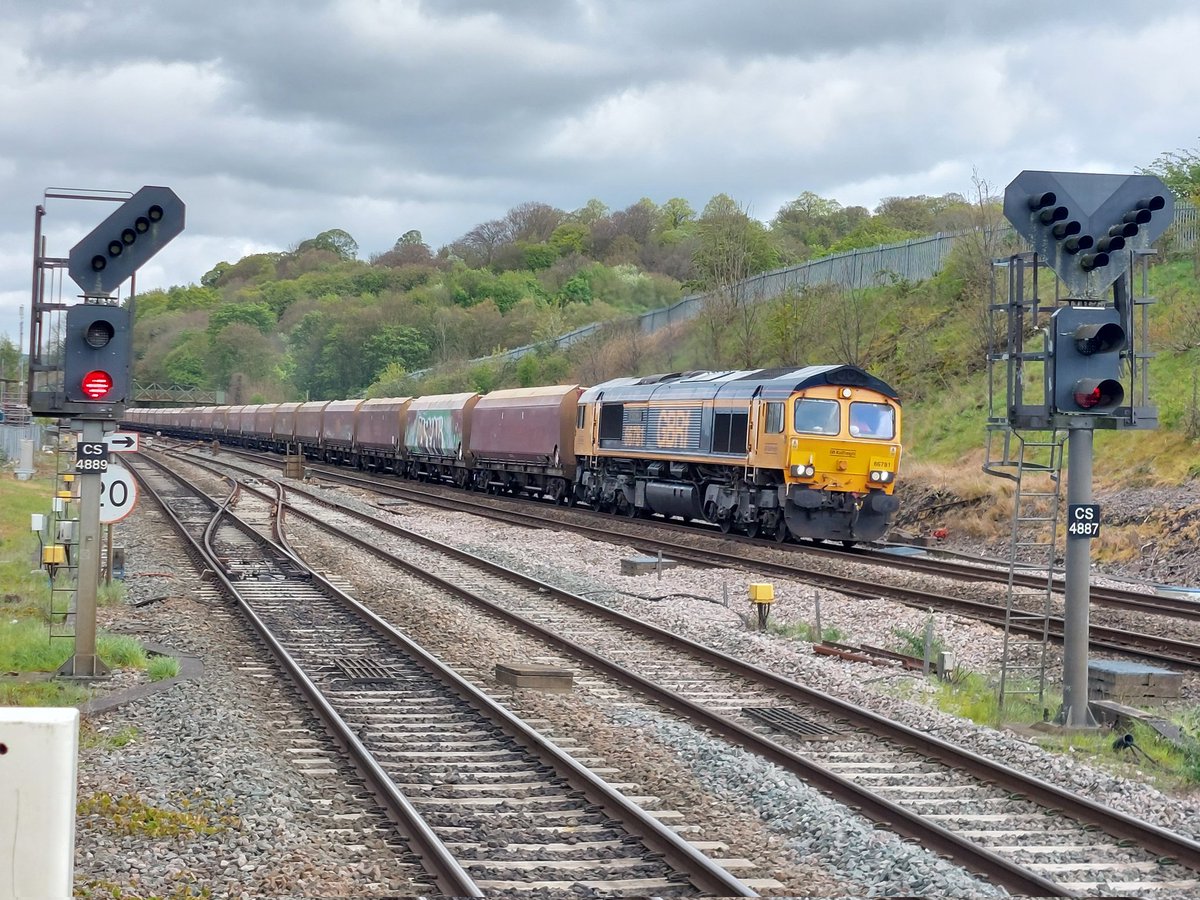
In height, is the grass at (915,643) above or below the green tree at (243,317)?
below

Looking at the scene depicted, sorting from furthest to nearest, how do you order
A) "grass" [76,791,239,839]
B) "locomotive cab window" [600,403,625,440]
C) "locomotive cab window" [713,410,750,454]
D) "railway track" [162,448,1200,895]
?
"locomotive cab window" [600,403,625,440] → "locomotive cab window" [713,410,750,454] → "grass" [76,791,239,839] → "railway track" [162,448,1200,895]

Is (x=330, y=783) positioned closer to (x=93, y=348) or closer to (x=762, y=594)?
(x=93, y=348)

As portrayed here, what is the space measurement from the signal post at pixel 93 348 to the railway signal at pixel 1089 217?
7428 mm

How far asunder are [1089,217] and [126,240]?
8325 mm

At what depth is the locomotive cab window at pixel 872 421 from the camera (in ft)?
81.4

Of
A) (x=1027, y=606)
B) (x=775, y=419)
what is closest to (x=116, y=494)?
(x=1027, y=606)

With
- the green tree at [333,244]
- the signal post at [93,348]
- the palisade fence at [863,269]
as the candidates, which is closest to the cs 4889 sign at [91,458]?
the signal post at [93,348]

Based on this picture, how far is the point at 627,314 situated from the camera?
217 feet

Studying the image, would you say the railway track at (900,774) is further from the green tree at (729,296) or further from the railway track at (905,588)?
the green tree at (729,296)

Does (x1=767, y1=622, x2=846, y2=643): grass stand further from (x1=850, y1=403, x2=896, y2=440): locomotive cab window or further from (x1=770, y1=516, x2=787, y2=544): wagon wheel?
(x1=850, y1=403, x2=896, y2=440): locomotive cab window

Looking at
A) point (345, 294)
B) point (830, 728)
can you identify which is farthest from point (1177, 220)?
point (345, 294)

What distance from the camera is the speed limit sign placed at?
554 inches

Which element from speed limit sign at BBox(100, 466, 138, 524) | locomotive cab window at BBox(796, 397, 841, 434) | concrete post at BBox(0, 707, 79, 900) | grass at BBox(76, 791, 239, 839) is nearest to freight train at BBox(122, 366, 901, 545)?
locomotive cab window at BBox(796, 397, 841, 434)

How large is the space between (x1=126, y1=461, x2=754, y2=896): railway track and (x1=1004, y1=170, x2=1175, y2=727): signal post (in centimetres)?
460
